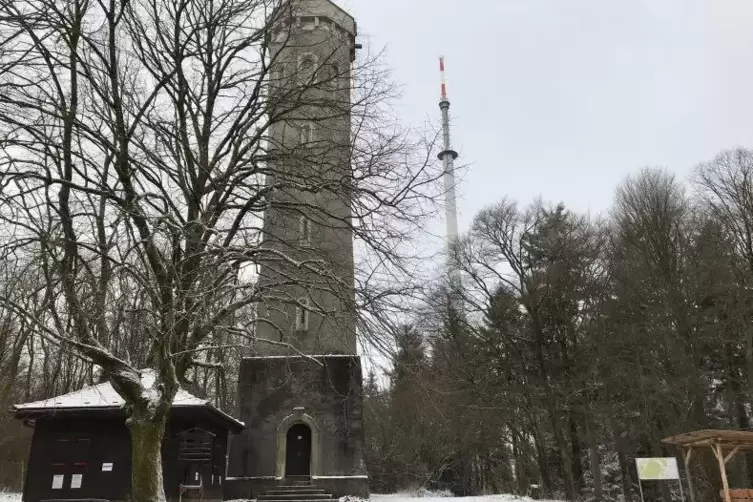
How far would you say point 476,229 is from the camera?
31266mm

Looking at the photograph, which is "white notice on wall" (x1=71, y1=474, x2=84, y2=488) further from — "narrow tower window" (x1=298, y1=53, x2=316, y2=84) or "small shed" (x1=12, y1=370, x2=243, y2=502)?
"narrow tower window" (x1=298, y1=53, x2=316, y2=84)

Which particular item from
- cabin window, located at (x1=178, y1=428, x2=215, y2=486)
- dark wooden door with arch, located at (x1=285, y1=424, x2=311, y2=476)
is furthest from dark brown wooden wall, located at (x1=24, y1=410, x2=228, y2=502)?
dark wooden door with arch, located at (x1=285, y1=424, x2=311, y2=476)

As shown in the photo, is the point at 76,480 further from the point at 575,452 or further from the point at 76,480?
the point at 575,452

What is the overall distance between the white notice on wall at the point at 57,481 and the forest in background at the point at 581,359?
3.50 meters

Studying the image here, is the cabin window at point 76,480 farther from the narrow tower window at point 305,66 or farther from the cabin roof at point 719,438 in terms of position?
the cabin roof at point 719,438

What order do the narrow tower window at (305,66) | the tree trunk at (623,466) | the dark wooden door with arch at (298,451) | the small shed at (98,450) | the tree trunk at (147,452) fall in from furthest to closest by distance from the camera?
the tree trunk at (623,466), the dark wooden door with arch at (298,451), the small shed at (98,450), the narrow tower window at (305,66), the tree trunk at (147,452)

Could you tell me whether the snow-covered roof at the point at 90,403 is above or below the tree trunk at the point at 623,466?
above

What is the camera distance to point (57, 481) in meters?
16.6

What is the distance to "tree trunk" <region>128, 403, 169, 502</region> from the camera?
9.42 m

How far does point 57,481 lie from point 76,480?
501 mm

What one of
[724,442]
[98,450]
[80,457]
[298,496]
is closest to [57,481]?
[80,457]

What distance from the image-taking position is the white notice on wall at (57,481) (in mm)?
16531

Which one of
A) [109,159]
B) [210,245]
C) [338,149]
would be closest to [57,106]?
[109,159]

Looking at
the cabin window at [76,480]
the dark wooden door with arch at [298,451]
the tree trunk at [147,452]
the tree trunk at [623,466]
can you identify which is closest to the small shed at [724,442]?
the dark wooden door with arch at [298,451]
